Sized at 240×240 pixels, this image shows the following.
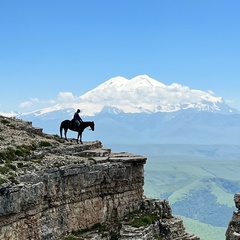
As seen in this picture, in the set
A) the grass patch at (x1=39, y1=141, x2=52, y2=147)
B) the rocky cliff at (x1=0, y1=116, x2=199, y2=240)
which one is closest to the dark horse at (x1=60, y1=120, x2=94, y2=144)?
the rocky cliff at (x1=0, y1=116, x2=199, y2=240)

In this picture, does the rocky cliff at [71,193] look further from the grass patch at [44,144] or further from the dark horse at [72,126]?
the dark horse at [72,126]

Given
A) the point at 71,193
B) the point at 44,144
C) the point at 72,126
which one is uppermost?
the point at 72,126

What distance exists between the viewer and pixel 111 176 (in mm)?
41938

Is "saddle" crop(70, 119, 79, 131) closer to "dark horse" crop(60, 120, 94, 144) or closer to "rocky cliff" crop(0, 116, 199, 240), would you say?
"dark horse" crop(60, 120, 94, 144)

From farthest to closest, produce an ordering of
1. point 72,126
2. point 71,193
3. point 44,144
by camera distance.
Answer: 1. point 72,126
2. point 44,144
3. point 71,193

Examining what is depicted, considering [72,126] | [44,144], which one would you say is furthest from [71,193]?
[72,126]

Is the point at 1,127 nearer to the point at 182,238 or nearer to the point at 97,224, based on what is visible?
the point at 97,224

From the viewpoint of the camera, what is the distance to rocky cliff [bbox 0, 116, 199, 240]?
107 feet

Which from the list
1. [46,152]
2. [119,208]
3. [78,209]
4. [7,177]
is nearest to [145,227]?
[119,208]

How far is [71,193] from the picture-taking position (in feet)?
125

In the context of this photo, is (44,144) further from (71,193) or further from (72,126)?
(71,193)

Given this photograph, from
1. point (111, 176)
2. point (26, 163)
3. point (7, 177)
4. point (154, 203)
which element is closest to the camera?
point (7, 177)

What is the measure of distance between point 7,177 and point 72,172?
7016 millimetres

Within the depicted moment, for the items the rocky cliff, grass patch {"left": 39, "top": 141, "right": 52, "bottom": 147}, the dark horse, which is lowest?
the rocky cliff
